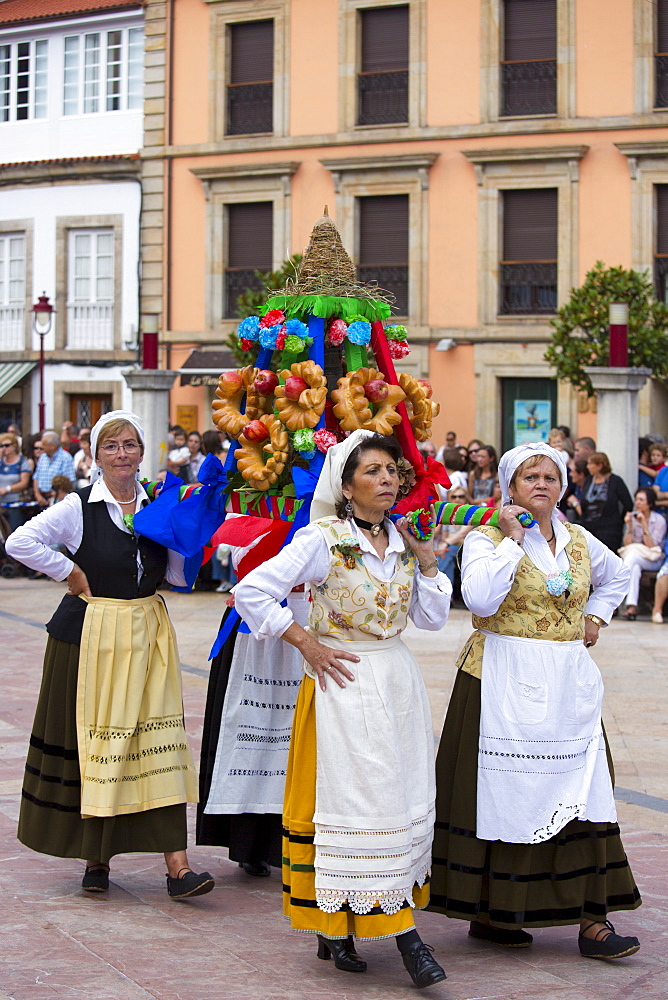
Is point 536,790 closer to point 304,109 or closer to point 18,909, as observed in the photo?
point 18,909

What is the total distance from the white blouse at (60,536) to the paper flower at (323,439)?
710 millimetres

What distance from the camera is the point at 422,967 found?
14.0ft

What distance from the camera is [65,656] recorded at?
534 cm

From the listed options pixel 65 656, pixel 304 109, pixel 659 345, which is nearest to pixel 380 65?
pixel 304 109

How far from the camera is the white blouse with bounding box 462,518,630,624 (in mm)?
4582

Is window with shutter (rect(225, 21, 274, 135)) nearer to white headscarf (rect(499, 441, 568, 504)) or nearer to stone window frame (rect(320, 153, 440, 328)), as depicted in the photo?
stone window frame (rect(320, 153, 440, 328))

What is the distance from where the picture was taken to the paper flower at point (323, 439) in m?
5.27

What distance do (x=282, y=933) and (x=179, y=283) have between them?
21752 mm

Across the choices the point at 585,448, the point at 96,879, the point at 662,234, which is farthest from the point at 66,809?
the point at 662,234

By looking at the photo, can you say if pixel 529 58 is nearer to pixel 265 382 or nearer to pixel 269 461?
pixel 265 382

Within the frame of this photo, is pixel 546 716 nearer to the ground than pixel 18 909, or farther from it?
farther from it

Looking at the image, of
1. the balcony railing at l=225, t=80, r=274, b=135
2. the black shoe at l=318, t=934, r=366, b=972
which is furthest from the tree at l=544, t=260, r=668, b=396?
the black shoe at l=318, t=934, r=366, b=972

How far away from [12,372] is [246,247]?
514 cm

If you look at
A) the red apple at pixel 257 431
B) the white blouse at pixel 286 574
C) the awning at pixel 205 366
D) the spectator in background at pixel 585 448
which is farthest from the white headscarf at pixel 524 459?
the awning at pixel 205 366
